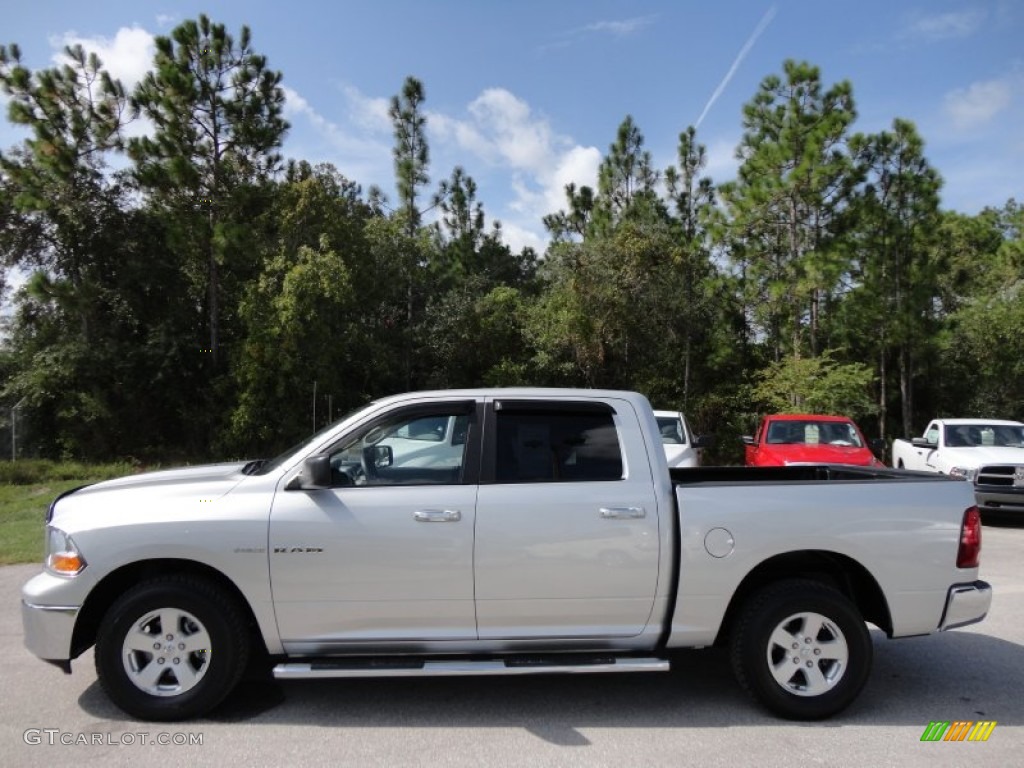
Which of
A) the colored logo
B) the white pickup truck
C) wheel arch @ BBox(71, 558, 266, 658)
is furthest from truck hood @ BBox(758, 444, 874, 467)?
wheel arch @ BBox(71, 558, 266, 658)

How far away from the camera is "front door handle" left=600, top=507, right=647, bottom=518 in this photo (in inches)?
168

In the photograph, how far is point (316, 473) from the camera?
4191 millimetres

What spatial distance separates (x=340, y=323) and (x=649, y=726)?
2511 centimetres

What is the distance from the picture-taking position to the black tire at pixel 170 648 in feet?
13.6

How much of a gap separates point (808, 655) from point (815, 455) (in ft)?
28.7

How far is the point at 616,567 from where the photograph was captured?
167 inches

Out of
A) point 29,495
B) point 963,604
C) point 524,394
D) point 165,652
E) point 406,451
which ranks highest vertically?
point 524,394

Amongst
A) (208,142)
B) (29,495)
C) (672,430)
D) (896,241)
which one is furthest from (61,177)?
(896,241)

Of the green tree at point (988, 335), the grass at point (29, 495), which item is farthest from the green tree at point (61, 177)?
the green tree at point (988, 335)

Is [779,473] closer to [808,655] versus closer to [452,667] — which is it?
[808,655]

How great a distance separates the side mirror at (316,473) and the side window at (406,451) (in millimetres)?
123

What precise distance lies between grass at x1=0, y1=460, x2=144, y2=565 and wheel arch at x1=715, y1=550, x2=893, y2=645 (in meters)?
8.13
